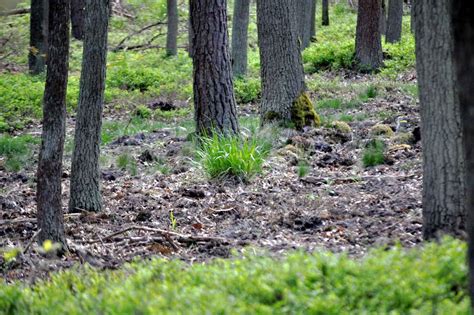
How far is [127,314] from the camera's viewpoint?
4.15 meters

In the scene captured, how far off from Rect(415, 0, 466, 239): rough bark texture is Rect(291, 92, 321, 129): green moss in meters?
7.03

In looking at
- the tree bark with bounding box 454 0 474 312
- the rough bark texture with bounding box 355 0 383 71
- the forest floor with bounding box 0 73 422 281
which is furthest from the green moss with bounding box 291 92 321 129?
the rough bark texture with bounding box 355 0 383 71

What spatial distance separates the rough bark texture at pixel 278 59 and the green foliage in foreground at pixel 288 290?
821 cm

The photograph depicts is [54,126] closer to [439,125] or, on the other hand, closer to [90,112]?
[90,112]

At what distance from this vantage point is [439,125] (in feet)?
18.7

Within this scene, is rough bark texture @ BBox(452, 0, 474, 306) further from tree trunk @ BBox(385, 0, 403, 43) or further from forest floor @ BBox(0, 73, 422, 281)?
tree trunk @ BBox(385, 0, 403, 43)

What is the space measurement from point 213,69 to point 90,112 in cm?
291

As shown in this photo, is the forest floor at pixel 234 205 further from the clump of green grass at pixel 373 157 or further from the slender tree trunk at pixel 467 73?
the slender tree trunk at pixel 467 73

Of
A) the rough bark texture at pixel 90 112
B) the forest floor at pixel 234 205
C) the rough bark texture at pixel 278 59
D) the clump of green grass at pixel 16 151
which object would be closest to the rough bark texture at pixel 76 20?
the clump of green grass at pixel 16 151

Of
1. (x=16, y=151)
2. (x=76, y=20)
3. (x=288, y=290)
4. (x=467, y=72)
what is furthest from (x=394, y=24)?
(x=467, y=72)

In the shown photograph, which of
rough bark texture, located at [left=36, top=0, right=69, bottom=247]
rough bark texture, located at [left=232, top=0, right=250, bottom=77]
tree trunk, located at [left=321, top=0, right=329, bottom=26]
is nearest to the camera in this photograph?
rough bark texture, located at [left=36, top=0, right=69, bottom=247]

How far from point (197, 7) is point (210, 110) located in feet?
4.80

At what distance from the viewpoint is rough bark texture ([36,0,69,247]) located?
6637 millimetres

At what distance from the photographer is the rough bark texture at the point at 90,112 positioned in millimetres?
8406
